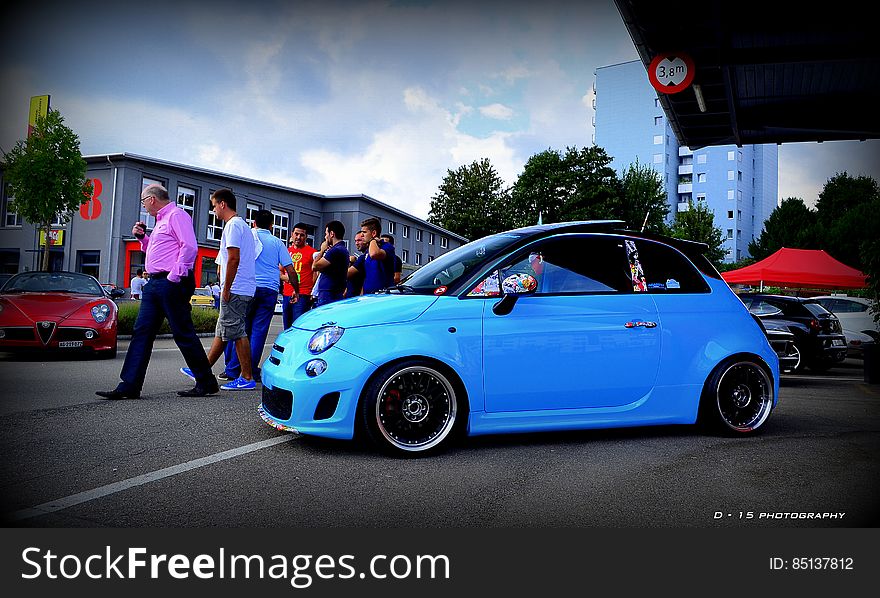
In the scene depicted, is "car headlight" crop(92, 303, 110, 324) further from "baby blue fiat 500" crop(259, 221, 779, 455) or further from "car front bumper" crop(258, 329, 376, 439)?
"car front bumper" crop(258, 329, 376, 439)

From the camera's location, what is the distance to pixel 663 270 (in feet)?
17.5

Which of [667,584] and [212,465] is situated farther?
[212,465]

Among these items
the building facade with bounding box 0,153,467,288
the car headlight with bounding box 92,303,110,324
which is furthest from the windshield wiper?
the building facade with bounding box 0,153,467,288

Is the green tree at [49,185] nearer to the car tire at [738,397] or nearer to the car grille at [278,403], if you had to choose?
the car grille at [278,403]

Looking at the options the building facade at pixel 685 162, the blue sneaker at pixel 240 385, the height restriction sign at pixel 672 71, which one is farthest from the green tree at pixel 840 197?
the blue sneaker at pixel 240 385

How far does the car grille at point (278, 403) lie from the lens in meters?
4.51

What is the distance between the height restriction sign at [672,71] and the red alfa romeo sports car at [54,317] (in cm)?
941

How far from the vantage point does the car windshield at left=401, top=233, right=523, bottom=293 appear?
494 centimetres

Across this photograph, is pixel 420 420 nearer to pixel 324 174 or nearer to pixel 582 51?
pixel 324 174

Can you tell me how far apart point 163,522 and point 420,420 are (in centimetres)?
182

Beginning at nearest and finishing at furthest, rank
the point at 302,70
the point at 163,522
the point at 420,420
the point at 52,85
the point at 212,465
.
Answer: the point at 163,522
the point at 52,85
the point at 302,70
the point at 212,465
the point at 420,420

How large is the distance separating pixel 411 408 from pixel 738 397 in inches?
103

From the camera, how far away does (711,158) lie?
7712cm

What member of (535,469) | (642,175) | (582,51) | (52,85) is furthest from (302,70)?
(642,175)
